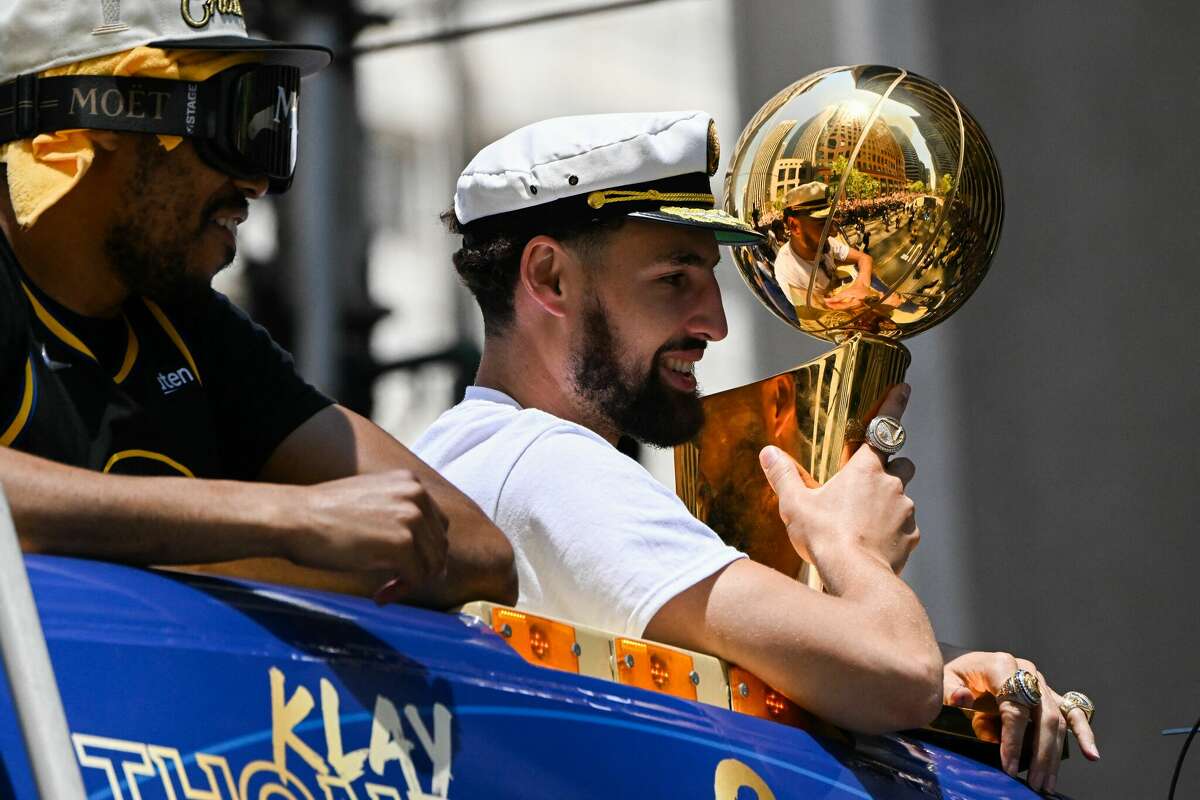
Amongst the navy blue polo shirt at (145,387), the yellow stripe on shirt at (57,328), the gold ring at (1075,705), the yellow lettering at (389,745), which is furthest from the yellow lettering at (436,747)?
the gold ring at (1075,705)

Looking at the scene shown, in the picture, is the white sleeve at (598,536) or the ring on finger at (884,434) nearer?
the white sleeve at (598,536)

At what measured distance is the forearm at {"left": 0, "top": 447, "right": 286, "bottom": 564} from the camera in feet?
4.87

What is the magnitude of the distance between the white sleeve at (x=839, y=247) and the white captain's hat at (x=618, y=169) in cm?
12

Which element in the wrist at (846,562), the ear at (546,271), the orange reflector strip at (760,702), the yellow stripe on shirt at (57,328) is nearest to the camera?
the yellow stripe on shirt at (57,328)

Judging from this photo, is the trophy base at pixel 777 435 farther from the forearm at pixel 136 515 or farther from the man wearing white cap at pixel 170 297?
the forearm at pixel 136 515

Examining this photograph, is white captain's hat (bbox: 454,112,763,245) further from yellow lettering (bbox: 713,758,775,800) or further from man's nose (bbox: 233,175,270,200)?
yellow lettering (bbox: 713,758,775,800)

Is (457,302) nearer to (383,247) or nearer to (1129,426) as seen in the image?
(383,247)

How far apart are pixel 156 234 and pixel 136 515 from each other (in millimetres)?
484

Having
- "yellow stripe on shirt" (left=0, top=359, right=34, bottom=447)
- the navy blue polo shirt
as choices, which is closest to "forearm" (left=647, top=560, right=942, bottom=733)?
the navy blue polo shirt

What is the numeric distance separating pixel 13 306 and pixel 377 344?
4.90 metres

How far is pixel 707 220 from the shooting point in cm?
241

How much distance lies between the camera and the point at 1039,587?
18.3 feet

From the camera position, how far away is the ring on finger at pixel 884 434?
2420 millimetres

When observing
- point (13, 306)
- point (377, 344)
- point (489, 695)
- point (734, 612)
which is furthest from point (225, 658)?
point (377, 344)
